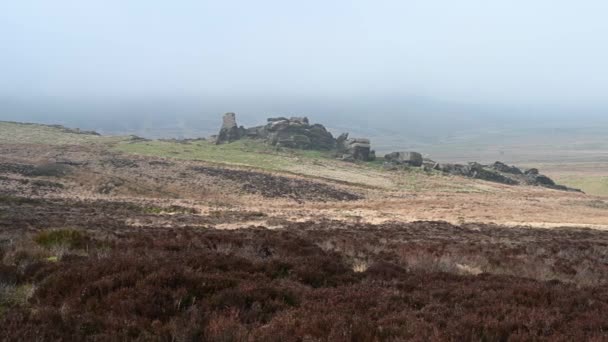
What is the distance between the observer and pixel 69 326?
545 cm

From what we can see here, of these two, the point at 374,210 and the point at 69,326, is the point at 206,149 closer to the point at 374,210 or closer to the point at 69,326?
the point at 374,210

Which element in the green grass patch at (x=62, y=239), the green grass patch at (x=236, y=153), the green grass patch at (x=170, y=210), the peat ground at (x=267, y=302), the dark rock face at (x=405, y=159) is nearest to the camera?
the peat ground at (x=267, y=302)

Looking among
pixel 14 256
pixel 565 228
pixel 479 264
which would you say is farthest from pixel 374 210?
pixel 14 256

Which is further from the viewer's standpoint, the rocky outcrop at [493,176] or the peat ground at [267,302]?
the rocky outcrop at [493,176]

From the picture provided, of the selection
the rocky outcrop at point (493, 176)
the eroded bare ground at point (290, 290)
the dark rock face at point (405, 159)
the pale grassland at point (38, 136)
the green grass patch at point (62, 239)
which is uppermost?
the eroded bare ground at point (290, 290)

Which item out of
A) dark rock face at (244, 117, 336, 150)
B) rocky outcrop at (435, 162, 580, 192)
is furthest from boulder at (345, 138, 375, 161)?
rocky outcrop at (435, 162, 580, 192)

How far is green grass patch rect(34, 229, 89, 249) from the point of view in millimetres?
12805

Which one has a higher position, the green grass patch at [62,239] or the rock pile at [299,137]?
the green grass patch at [62,239]

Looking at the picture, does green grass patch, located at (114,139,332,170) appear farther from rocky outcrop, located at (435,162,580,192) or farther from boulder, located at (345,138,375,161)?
rocky outcrop, located at (435,162,580,192)

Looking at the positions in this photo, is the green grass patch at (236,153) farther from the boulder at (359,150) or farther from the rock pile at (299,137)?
the boulder at (359,150)

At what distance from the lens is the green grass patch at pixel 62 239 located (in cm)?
1280

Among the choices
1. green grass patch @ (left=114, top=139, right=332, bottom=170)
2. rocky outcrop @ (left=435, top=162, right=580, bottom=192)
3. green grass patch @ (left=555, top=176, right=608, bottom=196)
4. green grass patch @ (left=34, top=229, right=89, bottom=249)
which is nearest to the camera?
green grass patch @ (left=34, top=229, right=89, bottom=249)

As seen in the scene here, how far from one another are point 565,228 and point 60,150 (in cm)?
5915

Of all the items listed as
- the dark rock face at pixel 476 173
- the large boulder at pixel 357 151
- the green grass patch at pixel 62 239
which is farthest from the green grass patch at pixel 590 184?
the green grass patch at pixel 62 239
